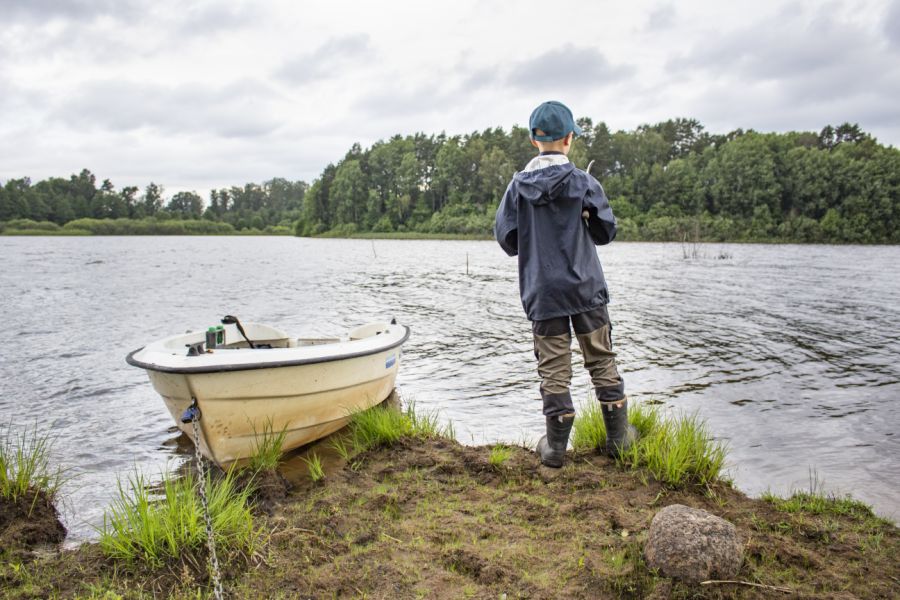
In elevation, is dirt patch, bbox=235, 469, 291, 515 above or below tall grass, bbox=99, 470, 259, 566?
below

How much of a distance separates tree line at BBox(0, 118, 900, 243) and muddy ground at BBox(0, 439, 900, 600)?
5487 centimetres

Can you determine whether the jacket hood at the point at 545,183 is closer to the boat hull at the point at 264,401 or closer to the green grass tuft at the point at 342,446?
the boat hull at the point at 264,401

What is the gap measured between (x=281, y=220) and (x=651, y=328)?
5976 inches

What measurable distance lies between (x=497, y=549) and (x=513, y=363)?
21.1ft

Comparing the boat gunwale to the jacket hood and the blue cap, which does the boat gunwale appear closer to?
the jacket hood

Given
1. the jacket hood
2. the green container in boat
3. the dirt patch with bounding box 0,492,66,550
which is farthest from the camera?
the green container in boat

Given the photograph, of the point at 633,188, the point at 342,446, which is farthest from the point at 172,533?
the point at 633,188

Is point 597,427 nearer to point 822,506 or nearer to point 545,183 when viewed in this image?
point 822,506

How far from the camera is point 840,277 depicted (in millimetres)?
24016

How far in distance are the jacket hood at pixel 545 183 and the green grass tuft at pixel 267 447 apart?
10.1 ft

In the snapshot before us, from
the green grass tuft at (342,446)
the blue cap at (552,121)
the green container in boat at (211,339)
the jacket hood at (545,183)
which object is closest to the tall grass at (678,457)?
the jacket hood at (545,183)

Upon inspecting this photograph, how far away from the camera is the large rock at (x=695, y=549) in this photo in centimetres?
283

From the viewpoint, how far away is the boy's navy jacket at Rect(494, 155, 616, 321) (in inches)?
163

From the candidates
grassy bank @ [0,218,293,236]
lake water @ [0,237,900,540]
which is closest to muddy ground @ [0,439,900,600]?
lake water @ [0,237,900,540]
